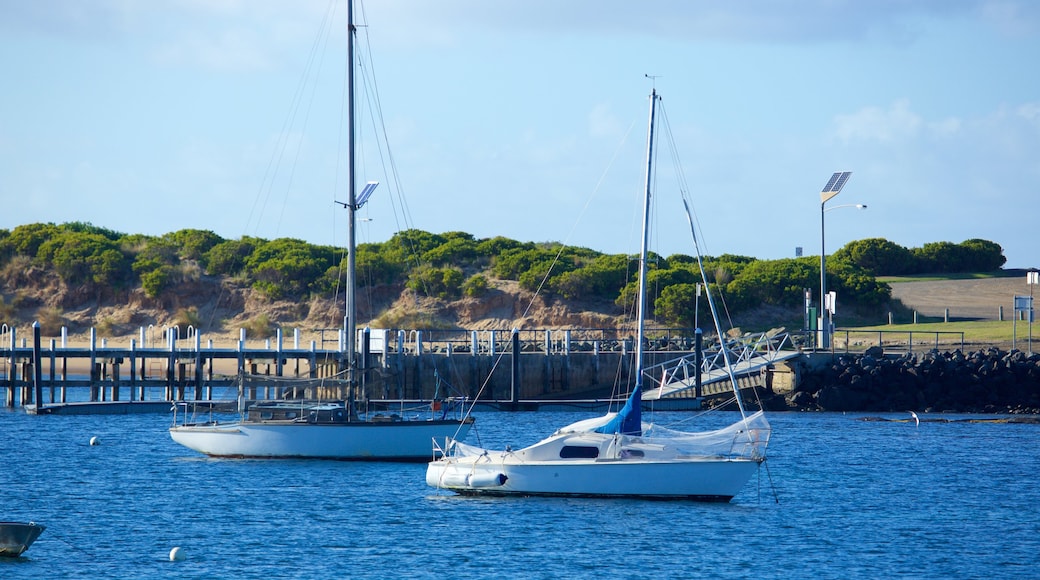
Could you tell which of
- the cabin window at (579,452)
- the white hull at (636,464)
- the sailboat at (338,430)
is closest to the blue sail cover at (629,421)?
the white hull at (636,464)

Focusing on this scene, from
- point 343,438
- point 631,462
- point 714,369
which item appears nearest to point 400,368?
point 714,369

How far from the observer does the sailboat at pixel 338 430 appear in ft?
126

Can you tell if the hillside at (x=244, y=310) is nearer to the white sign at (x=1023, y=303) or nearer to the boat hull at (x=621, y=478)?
the white sign at (x=1023, y=303)

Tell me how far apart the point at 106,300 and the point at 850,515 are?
63.4 m

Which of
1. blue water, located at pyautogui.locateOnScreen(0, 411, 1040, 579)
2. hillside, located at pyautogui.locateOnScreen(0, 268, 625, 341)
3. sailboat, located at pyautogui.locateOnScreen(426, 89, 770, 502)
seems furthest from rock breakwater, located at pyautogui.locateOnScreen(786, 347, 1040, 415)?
sailboat, located at pyautogui.locateOnScreen(426, 89, 770, 502)

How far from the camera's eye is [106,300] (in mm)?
86750

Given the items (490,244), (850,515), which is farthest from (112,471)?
(490,244)

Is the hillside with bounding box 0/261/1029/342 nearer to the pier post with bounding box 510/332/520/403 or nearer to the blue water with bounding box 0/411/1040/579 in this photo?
the pier post with bounding box 510/332/520/403

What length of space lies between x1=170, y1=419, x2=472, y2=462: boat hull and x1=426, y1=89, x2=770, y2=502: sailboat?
Result: 5686 millimetres

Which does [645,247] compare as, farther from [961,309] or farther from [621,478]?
[961,309]

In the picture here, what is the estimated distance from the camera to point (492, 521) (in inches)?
1232

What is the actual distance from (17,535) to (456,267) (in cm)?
6504

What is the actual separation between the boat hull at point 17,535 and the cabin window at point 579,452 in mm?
11900

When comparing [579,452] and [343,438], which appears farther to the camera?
[343,438]
